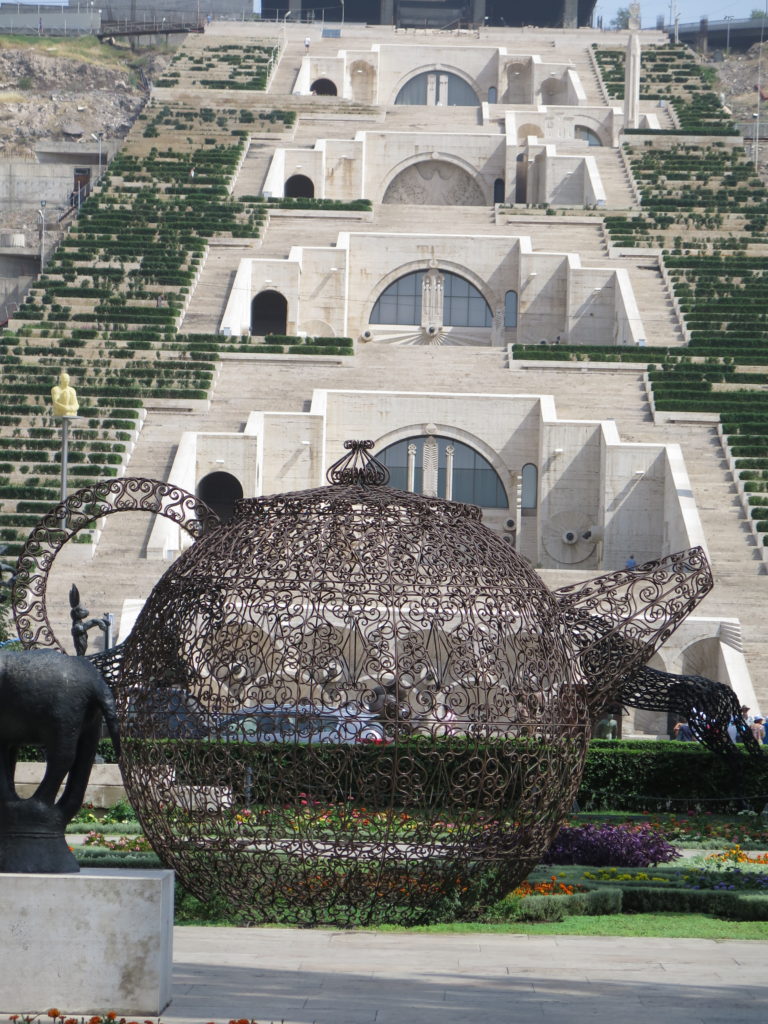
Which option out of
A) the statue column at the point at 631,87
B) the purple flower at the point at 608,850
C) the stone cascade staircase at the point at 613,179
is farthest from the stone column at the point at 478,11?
the purple flower at the point at 608,850

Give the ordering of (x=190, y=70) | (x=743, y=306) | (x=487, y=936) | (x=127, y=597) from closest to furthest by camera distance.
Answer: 1. (x=487, y=936)
2. (x=127, y=597)
3. (x=743, y=306)
4. (x=190, y=70)

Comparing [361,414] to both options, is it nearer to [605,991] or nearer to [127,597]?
[127,597]

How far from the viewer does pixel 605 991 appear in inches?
342

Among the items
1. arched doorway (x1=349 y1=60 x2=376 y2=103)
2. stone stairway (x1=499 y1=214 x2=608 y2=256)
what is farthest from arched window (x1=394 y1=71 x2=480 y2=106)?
stone stairway (x1=499 y1=214 x2=608 y2=256)

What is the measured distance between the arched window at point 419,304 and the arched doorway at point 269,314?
2642 millimetres

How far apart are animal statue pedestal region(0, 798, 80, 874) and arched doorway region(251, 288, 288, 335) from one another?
41451mm

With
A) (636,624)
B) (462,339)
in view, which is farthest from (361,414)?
(636,624)

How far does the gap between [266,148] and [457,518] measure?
49212mm

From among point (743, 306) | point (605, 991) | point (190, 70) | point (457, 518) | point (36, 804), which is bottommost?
point (605, 991)

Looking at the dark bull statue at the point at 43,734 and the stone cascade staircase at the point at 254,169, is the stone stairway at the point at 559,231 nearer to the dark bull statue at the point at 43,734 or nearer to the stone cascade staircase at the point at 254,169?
the stone cascade staircase at the point at 254,169

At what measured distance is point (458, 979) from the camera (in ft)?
29.1

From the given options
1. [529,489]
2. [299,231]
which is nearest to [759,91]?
[299,231]

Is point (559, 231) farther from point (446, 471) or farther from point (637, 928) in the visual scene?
point (637, 928)

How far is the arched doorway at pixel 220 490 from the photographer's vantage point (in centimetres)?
3625
